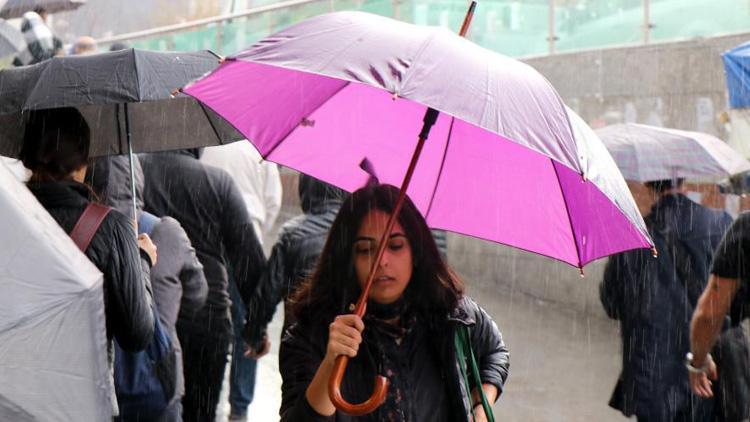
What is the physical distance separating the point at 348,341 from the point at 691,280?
10.8 feet

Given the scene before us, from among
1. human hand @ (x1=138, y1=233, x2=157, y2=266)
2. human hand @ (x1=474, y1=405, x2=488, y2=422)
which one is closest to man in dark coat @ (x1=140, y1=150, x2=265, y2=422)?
human hand @ (x1=138, y1=233, x2=157, y2=266)

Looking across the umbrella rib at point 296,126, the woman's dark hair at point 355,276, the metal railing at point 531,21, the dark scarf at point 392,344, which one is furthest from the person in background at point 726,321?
the metal railing at point 531,21

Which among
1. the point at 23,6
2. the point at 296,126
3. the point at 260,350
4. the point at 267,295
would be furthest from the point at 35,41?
the point at 296,126

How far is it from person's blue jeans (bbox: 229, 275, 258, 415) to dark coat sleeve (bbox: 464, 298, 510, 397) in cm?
450

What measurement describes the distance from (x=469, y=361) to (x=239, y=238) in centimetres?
348

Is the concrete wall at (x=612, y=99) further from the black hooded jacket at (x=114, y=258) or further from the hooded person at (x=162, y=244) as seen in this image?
the black hooded jacket at (x=114, y=258)

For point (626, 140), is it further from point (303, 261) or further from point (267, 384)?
point (267, 384)

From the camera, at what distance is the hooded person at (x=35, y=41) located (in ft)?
30.9

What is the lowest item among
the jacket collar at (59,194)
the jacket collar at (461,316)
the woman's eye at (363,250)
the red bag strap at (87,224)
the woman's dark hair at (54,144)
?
the jacket collar at (461,316)

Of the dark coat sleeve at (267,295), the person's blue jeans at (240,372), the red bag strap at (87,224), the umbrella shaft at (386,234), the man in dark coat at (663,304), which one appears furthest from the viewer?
the person's blue jeans at (240,372)

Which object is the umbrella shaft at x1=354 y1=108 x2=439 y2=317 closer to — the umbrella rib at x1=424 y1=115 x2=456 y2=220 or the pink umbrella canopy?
the pink umbrella canopy

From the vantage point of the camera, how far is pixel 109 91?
15.0ft

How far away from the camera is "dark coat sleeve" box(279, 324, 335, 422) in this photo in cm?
358

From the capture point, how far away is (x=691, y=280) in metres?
6.27
